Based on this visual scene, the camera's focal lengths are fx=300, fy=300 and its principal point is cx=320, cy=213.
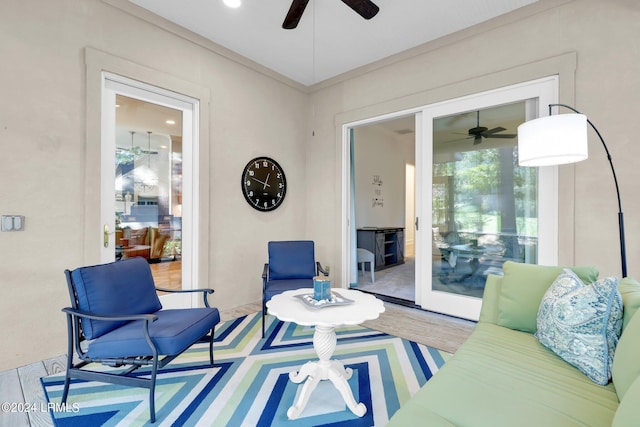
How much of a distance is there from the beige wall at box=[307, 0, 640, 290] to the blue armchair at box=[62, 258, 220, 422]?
10.3ft

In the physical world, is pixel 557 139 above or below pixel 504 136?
below

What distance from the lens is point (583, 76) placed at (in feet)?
8.40

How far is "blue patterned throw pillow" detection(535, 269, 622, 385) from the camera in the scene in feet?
4.25

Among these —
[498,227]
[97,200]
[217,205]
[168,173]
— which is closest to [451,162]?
[498,227]

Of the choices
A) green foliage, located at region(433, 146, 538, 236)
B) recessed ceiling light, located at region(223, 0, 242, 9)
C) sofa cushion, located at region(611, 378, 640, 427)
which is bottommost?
sofa cushion, located at region(611, 378, 640, 427)

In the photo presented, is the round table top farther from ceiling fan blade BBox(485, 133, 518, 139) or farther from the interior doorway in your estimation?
the interior doorway

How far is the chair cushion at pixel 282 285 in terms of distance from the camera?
2787mm

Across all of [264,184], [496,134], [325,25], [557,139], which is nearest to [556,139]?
[557,139]

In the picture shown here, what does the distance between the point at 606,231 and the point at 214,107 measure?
155 inches

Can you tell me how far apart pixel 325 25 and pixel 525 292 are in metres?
2.95

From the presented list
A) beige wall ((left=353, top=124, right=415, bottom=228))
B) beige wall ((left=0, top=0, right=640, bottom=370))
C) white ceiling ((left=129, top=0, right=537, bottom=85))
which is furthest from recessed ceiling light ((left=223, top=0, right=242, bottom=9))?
beige wall ((left=353, top=124, right=415, bottom=228))

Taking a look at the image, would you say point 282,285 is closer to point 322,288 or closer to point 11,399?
point 322,288

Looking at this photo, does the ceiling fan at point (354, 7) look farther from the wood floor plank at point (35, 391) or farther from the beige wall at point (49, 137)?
the wood floor plank at point (35, 391)

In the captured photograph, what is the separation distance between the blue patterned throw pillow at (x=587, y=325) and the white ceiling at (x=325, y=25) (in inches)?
104
